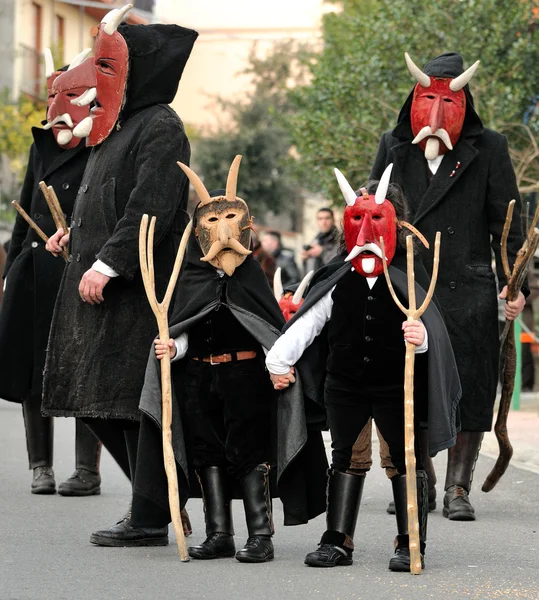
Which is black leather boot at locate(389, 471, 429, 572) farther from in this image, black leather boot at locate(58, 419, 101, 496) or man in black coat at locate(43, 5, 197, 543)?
black leather boot at locate(58, 419, 101, 496)

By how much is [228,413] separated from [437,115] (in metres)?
2.31

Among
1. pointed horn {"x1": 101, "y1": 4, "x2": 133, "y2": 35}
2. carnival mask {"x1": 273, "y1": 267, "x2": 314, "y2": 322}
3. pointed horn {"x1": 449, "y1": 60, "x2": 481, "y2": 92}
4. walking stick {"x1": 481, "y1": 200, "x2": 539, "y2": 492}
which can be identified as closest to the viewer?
pointed horn {"x1": 101, "y1": 4, "x2": 133, "y2": 35}

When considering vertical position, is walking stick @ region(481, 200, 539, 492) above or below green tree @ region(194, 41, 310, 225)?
below

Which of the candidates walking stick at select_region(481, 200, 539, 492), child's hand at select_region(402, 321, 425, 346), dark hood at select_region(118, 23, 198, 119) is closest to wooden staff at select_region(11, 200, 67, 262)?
dark hood at select_region(118, 23, 198, 119)

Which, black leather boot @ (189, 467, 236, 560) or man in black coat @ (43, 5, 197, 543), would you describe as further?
man in black coat @ (43, 5, 197, 543)

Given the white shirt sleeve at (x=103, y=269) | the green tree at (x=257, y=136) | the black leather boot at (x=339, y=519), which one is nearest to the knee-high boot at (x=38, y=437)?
the white shirt sleeve at (x=103, y=269)

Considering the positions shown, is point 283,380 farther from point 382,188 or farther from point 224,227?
point 382,188

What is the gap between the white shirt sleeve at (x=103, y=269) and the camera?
745 centimetres

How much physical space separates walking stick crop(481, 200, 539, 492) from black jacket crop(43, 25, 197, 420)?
68.7 inches

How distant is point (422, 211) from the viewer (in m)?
8.69

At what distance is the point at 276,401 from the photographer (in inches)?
286

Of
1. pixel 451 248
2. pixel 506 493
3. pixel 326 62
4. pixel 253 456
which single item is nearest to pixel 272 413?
pixel 253 456

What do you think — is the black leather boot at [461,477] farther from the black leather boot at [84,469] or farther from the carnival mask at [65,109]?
the carnival mask at [65,109]

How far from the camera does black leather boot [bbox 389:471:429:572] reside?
6.81 metres
